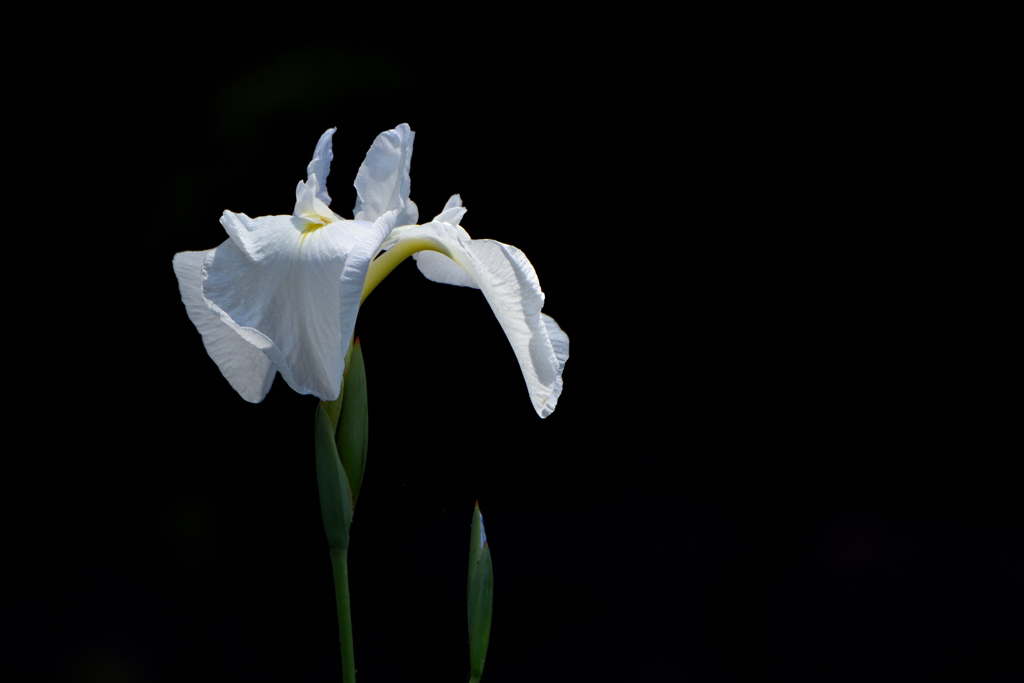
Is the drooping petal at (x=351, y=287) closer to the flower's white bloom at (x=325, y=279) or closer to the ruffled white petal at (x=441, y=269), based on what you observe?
the flower's white bloom at (x=325, y=279)

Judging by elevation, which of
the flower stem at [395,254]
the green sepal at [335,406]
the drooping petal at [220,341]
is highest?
the flower stem at [395,254]

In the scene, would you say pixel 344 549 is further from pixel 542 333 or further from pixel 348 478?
pixel 542 333

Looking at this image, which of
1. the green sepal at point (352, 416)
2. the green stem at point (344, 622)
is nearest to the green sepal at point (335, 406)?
the green sepal at point (352, 416)

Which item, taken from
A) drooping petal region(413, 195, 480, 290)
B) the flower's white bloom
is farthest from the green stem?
drooping petal region(413, 195, 480, 290)

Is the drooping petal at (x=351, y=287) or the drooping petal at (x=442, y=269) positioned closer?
the drooping petal at (x=351, y=287)

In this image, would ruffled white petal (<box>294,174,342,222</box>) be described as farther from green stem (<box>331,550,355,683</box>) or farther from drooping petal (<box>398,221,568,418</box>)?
green stem (<box>331,550,355,683</box>)
